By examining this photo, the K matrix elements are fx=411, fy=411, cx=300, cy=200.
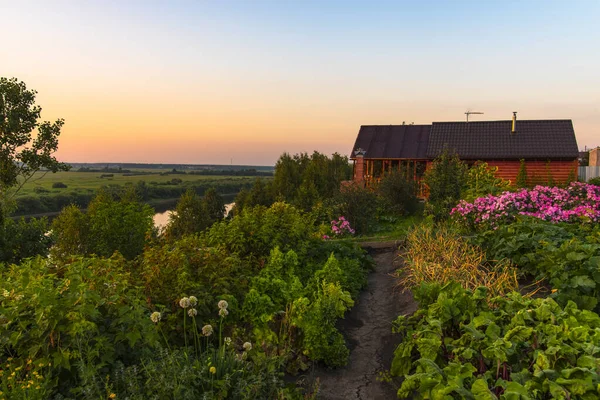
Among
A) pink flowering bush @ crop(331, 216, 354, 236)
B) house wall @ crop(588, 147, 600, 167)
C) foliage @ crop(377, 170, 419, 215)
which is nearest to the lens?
pink flowering bush @ crop(331, 216, 354, 236)

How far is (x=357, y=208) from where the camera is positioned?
12086 mm

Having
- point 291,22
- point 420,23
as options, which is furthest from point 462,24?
point 291,22

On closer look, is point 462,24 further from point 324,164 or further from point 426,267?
point 324,164

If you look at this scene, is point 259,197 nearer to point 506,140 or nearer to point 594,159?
point 506,140

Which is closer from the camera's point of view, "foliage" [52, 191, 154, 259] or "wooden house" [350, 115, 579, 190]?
"foliage" [52, 191, 154, 259]

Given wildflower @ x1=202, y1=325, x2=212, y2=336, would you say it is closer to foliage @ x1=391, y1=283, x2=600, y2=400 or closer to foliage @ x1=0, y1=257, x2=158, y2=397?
foliage @ x1=0, y1=257, x2=158, y2=397

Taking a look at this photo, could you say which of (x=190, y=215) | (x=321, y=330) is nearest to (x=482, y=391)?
(x=321, y=330)

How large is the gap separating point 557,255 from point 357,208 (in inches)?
295

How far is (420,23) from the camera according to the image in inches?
518

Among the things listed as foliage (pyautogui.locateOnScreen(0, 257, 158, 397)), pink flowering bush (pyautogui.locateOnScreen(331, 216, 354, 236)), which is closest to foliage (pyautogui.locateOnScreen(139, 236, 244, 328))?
foliage (pyautogui.locateOnScreen(0, 257, 158, 397))

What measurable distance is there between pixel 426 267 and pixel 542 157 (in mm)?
17654

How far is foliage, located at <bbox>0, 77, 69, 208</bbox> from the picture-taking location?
1059 cm

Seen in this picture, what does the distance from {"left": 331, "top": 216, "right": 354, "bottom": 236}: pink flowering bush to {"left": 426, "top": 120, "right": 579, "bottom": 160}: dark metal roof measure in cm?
983

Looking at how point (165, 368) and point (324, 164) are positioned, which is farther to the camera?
point (324, 164)
